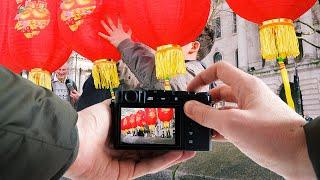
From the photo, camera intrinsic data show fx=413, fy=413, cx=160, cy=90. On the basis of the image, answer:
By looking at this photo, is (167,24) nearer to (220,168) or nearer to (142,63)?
(142,63)

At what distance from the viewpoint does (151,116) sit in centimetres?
70

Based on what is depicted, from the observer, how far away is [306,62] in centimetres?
121

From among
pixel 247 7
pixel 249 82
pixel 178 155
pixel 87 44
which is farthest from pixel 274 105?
pixel 87 44

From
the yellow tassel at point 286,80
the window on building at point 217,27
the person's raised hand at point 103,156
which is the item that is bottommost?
the person's raised hand at point 103,156

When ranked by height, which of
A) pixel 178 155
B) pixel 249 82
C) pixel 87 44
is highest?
pixel 87 44

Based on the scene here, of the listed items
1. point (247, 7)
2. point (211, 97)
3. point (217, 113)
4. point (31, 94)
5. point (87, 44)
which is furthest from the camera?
point (87, 44)

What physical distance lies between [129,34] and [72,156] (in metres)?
0.84

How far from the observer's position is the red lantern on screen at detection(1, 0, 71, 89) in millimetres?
1272

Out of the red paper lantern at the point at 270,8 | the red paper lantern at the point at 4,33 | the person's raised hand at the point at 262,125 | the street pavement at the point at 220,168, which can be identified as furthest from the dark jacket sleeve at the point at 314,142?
the red paper lantern at the point at 4,33

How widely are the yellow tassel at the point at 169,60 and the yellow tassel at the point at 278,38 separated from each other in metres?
0.21

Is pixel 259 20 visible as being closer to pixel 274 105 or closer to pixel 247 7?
pixel 247 7

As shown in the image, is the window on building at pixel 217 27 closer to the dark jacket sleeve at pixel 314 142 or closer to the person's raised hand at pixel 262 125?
the person's raised hand at pixel 262 125

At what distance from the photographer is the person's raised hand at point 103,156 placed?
580mm

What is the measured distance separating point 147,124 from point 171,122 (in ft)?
0.26
